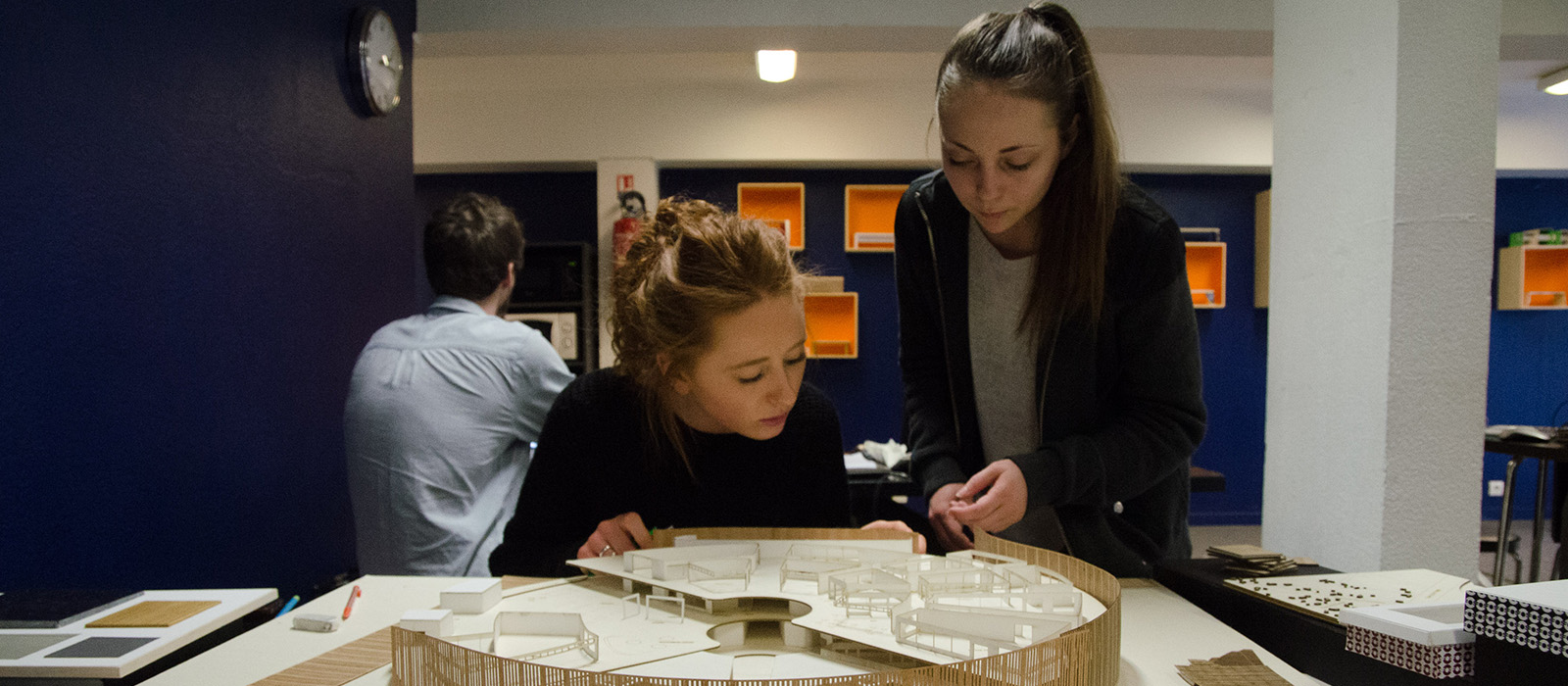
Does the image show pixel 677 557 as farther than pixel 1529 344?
No

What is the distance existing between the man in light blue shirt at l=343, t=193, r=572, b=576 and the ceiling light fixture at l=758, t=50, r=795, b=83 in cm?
225

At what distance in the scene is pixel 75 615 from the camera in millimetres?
1066

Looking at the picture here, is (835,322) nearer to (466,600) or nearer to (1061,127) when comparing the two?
(1061,127)

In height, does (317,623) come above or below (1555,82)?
below

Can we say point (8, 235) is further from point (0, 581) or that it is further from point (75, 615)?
point (75, 615)

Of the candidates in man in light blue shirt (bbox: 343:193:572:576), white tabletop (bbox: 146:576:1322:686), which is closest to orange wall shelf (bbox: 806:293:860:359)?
man in light blue shirt (bbox: 343:193:572:576)

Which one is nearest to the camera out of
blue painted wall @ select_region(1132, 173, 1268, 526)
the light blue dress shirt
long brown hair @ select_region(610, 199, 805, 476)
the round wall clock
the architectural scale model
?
the architectural scale model

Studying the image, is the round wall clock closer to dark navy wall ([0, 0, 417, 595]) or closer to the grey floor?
dark navy wall ([0, 0, 417, 595])

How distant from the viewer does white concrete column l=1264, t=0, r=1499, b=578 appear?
5.62ft

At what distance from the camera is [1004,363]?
4.84 ft

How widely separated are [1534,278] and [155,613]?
743cm

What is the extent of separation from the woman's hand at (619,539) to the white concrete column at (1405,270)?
153cm

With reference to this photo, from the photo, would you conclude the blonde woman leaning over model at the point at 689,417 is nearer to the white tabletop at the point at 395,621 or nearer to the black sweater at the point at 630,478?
the black sweater at the point at 630,478

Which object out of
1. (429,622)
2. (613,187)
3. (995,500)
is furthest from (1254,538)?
(429,622)
